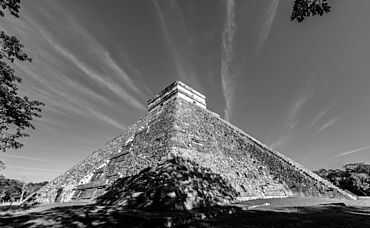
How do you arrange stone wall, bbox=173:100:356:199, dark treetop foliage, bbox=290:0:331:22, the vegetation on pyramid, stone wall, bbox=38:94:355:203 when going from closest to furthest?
dark treetop foliage, bbox=290:0:331:22 → the vegetation on pyramid → stone wall, bbox=38:94:355:203 → stone wall, bbox=173:100:356:199

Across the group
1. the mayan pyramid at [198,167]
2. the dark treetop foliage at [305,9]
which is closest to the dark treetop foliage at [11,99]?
the mayan pyramid at [198,167]

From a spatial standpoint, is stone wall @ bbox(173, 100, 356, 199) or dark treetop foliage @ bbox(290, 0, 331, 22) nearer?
dark treetop foliage @ bbox(290, 0, 331, 22)

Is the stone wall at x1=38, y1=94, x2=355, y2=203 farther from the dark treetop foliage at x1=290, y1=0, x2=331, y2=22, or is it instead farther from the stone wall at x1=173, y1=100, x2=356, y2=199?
the dark treetop foliage at x1=290, y1=0, x2=331, y2=22

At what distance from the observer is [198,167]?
8.25 metres

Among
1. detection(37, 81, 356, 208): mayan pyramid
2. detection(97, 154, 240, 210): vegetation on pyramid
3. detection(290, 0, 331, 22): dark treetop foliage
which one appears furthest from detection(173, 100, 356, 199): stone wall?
detection(290, 0, 331, 22): dark treetop foliage

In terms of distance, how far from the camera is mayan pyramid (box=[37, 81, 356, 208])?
7996 millimetres

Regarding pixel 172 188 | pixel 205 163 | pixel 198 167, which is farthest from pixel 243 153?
pixel 172 188

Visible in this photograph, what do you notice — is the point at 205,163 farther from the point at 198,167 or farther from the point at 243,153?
the point at 243,153

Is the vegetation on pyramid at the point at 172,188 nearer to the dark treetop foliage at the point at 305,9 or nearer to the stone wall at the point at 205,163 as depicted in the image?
the stone wall at the point at 205,163

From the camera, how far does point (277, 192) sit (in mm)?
10617

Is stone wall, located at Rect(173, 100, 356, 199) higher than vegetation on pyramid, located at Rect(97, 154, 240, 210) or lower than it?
higher

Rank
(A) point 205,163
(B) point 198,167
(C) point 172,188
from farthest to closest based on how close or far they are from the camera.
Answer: (A) point 205,163
(B) point 198,167
(C) point 172,188

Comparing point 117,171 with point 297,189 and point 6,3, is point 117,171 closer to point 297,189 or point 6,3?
point 6,3

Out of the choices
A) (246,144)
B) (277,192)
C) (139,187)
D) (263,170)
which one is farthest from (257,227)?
(246,144)
